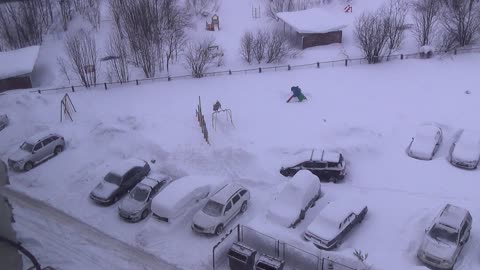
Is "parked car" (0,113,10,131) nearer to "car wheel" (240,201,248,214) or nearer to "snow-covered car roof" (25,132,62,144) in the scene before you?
"snow-covered car roof" (25,132,62,144)

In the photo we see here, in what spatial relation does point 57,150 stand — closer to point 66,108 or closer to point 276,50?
point 66,108

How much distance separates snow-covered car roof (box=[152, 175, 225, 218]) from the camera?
20.0 meters

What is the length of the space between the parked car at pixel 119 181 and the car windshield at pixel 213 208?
422cm

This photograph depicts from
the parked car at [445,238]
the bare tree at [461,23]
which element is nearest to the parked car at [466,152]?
the parked car at [445,238]

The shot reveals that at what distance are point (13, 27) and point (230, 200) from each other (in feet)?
104

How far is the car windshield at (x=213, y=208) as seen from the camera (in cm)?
1978

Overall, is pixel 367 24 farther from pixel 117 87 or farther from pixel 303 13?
pixel 117 87

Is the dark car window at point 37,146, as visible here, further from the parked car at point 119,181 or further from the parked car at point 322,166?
the parked car at point 322,166

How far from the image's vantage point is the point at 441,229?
59.4 feet

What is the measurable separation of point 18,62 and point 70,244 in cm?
2067

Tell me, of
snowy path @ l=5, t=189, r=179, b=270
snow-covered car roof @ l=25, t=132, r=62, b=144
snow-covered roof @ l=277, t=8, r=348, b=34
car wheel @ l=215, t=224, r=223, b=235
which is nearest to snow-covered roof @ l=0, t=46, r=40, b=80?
snow-covered car roof @ l=25, t=132, r=62, b=144

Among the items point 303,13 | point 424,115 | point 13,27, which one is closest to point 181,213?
point 424,115

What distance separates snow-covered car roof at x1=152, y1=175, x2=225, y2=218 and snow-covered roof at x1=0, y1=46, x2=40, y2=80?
18.7 metres

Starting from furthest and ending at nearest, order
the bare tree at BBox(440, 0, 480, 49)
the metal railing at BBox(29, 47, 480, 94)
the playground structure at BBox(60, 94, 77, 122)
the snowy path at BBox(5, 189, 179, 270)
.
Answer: the bare tree at BBox(440, 0, 480, 49) < the metal railing at BBox(29, 47, 480, 94) < the playground structure at BBox(60, 94, 77, 122) < the snowy path at BBox(5, 189, 179, 270)
